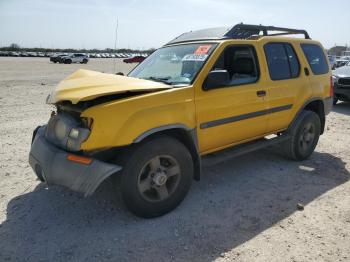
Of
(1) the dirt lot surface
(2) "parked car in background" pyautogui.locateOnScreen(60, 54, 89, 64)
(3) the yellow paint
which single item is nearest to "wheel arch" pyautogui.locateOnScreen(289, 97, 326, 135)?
(3) the yellow paint

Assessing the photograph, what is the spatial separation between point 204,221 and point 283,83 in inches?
96.5

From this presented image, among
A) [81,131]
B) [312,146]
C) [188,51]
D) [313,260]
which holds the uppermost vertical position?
[188,51]

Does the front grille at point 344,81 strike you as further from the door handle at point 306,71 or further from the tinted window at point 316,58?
the door handle at point 306,71

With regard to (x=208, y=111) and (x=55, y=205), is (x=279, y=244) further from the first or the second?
(x=55, y=205)

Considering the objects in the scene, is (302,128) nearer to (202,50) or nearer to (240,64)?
(240,64)

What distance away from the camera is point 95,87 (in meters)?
3.55

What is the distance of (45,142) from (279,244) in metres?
2.61

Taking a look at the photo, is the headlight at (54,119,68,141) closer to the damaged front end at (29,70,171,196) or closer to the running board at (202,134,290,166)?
the damaged front end at (29,70,171,196)

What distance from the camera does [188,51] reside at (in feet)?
14.7

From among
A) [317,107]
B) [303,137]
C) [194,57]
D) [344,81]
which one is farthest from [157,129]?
[344,81]

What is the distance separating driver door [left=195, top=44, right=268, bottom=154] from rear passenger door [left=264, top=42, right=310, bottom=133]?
0.67 feet

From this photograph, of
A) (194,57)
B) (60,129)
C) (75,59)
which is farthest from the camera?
(75,59)

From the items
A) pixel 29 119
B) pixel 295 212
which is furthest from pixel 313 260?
pixel 29 119

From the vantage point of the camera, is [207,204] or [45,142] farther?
[207,204]
